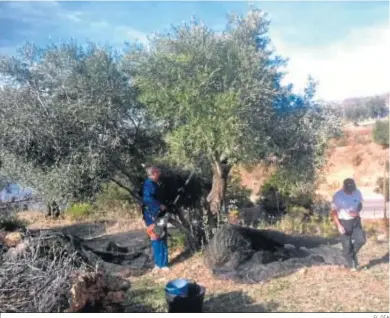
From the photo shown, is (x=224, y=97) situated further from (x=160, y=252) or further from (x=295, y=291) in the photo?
(x=295, y=291)

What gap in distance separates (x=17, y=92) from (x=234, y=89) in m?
3.11

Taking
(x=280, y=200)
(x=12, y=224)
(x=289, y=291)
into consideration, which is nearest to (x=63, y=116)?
(x=12, y=224)

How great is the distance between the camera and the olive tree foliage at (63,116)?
6.53 m

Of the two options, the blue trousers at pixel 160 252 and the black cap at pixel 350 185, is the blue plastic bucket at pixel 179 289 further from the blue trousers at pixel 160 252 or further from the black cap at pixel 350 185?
the black cap at pixel 350 185

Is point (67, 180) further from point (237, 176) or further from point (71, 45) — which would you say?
point (237, 176)

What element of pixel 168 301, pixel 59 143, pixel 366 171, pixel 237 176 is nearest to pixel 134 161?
pixel 59 143

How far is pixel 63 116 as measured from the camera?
6.63 metres

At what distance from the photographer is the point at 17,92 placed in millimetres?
6668

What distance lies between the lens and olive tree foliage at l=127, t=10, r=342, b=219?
612 centimetres

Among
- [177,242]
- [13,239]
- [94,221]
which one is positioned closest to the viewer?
[13,239]

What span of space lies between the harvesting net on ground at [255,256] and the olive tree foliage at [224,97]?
1181 millimetres

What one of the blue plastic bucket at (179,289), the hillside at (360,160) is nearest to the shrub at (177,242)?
the blue plastic bucket at (179,289)

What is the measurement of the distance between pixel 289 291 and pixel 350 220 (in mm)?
1501

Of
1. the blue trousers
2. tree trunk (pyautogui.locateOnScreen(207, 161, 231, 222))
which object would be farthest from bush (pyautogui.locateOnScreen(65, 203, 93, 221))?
the blue trousers
